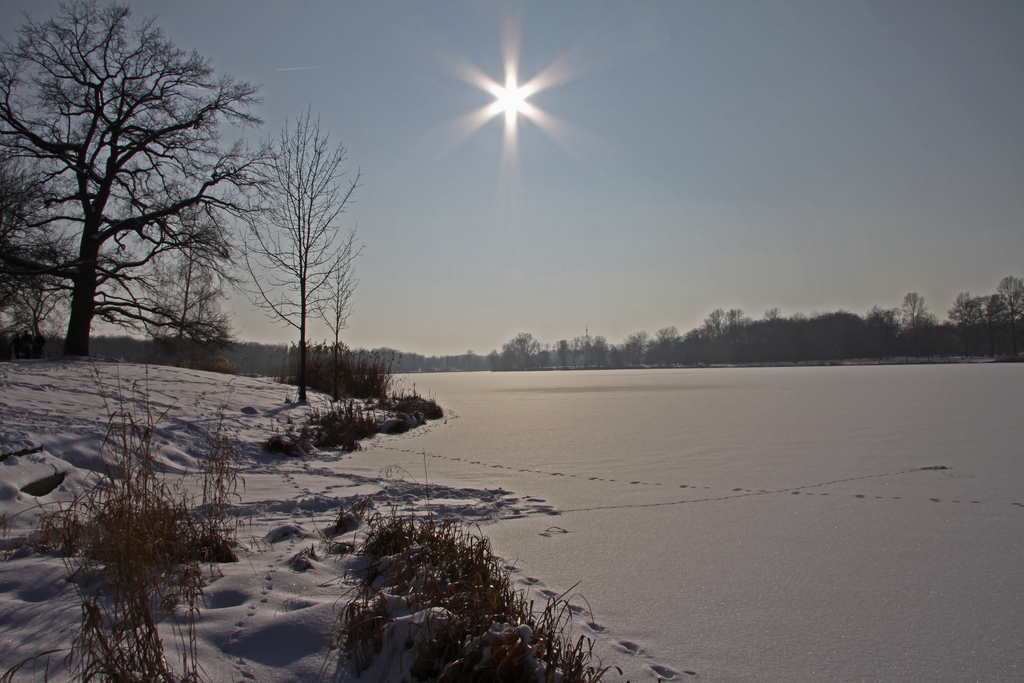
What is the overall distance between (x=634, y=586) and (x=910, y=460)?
15.5ft

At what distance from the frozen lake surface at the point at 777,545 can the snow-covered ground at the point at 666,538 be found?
0.05ft

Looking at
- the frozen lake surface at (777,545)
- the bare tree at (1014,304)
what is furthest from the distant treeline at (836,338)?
the frozen lake surface at (777,545)

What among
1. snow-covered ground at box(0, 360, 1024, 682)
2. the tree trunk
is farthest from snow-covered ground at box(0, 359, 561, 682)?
the tree trunk

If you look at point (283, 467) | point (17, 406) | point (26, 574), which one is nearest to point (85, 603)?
point (26, 574)

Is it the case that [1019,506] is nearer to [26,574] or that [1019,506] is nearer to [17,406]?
[26,574]

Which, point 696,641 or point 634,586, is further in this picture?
point 634,586

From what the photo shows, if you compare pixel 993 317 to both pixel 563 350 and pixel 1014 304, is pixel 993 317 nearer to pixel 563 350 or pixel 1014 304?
pixel 1014 304

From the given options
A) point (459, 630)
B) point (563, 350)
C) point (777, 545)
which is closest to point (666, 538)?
point (777, 545)

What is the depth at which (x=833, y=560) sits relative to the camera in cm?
281

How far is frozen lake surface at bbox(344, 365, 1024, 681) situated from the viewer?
1.91m

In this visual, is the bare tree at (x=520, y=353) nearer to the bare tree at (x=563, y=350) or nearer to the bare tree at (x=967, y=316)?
the bare tree at (x=563, y=350)

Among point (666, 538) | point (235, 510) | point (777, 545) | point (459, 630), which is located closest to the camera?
point (459, 630)

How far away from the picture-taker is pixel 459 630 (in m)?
1.73

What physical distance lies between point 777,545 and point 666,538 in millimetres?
645
